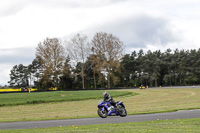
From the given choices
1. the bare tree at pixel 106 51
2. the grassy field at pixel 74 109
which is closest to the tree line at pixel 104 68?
the bare tree at pixel 106 51

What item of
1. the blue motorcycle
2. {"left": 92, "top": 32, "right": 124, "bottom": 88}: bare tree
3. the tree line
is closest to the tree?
the tree line

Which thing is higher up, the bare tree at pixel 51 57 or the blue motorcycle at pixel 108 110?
the bare tree at pixel 51 57

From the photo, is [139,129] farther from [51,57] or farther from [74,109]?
[51,57]

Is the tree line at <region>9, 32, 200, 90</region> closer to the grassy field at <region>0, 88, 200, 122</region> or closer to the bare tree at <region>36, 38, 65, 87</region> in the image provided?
the bare tree at <region>36, 38, 65, 87</region>

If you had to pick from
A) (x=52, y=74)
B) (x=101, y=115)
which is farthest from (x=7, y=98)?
(x=52, y=74)

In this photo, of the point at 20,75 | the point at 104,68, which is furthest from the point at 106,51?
the point at 20,75

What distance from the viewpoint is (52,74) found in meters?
73.4

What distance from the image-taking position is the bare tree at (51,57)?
2879 inches

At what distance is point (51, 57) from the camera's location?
74250mm

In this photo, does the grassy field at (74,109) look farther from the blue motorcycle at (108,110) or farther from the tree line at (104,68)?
the tree line at (104,68)

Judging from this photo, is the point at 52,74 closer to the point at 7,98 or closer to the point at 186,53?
the point at 7,98

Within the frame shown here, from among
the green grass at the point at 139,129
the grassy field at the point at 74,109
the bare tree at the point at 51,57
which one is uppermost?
the bare tree at the point at 51,57

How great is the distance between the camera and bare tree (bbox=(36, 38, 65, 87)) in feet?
240

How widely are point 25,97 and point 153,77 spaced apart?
63.0 m
